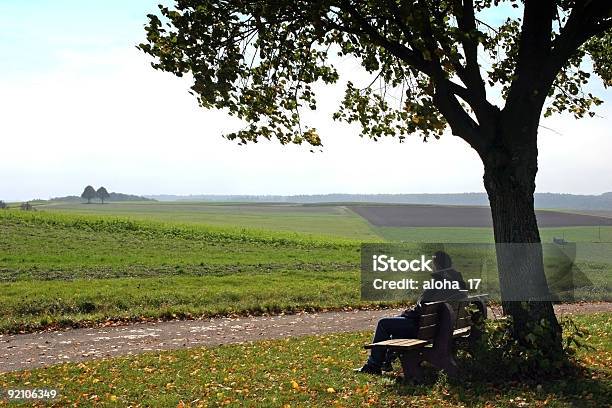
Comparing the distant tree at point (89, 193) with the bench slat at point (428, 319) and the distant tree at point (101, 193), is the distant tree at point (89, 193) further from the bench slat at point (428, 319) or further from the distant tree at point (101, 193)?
the bench slat at point (428, 319)

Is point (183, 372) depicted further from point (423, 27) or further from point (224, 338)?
point (423, 27)

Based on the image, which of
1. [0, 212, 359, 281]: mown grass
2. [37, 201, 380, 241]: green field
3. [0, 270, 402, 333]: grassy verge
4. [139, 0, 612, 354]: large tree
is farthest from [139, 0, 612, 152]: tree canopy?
[37, 201, 380, 241]: green field

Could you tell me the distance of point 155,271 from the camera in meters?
26.8

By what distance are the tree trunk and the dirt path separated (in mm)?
6372

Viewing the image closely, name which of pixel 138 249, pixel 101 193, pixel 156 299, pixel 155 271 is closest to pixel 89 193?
pixel 101 193

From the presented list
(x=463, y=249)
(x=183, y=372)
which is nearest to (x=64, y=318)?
(x=183, y=372)

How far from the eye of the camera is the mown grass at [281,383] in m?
7.99

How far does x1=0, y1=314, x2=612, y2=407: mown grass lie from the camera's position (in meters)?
7.99

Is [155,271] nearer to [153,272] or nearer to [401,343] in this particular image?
[153,272]

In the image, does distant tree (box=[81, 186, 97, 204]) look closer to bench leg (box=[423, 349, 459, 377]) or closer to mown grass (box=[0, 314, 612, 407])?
mown grass (box=[0, 314, 612, 407])

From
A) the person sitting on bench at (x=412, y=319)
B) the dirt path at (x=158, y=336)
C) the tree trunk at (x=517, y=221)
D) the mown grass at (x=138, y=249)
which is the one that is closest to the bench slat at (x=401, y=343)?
the person sitting on bench at (x=412, y=319)

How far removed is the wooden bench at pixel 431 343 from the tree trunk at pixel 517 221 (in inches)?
37.5

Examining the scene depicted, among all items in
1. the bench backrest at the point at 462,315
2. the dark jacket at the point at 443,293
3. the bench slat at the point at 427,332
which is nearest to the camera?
the bench slat at the point at 427,332

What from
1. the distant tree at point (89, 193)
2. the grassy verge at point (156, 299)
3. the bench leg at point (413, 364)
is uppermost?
the distant tree at point (89, 193)
